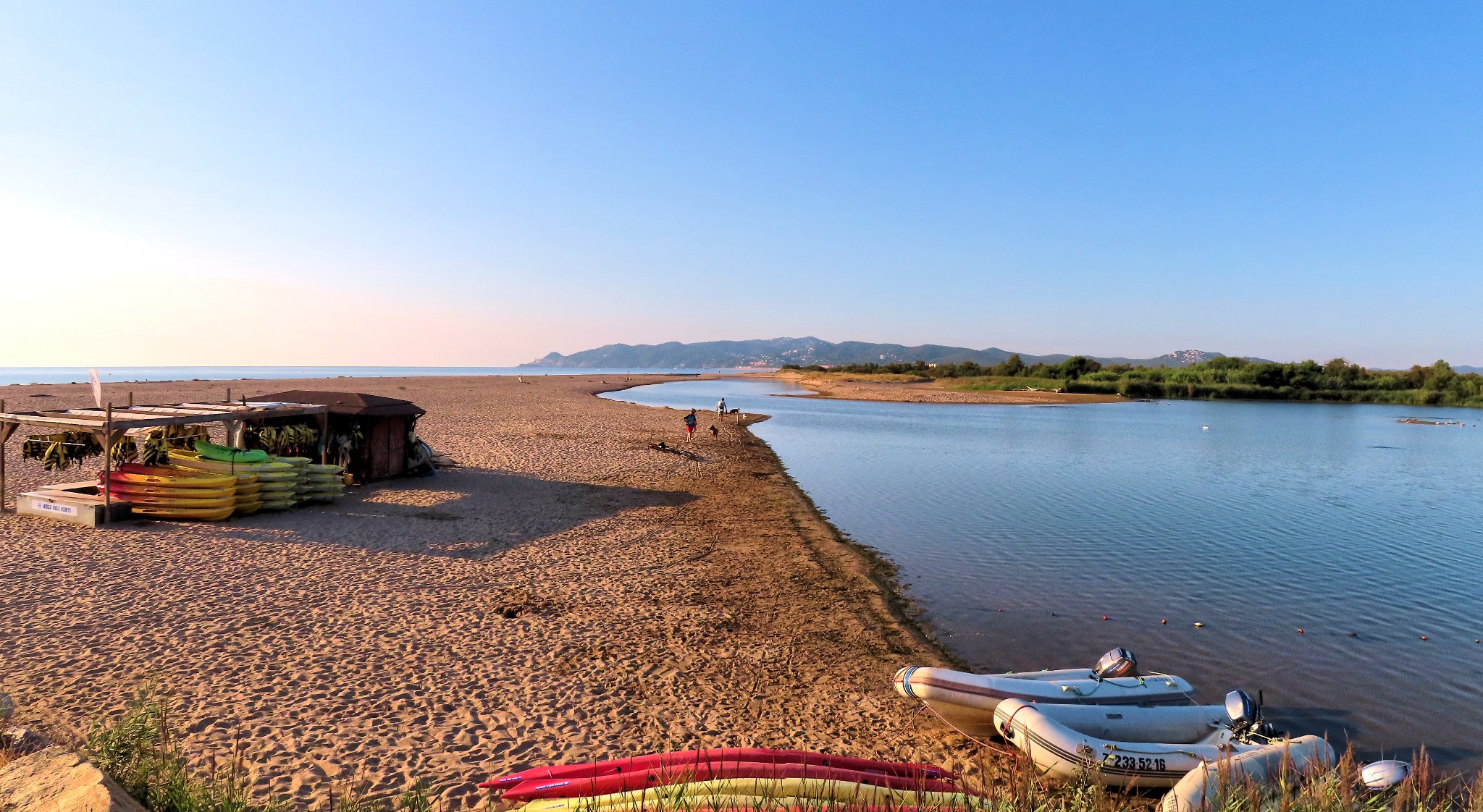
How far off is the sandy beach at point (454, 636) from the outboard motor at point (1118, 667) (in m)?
1.85

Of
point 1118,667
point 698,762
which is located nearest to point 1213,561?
point 1118,667

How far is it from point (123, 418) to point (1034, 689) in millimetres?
15361

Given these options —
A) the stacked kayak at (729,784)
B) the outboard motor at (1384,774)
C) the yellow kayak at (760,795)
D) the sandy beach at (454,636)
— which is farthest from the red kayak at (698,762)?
the outboard motor at (1384,774)

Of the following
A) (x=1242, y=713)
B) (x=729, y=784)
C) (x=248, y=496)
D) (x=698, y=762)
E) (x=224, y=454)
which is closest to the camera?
(x=729, y=784)

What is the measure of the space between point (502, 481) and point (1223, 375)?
9332 cm

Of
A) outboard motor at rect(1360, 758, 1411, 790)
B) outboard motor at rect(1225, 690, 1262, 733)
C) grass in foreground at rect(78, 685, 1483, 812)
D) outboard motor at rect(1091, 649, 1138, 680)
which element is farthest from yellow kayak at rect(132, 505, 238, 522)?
outboard motor at rect(1360, 758, 1411, 790)

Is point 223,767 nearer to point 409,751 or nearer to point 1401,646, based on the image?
point 409,751

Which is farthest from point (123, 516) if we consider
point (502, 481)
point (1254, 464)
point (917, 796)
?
point (1254, 464)

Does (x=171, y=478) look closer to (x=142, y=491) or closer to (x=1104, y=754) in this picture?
(x=142, y=491)

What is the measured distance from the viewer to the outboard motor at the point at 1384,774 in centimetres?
524

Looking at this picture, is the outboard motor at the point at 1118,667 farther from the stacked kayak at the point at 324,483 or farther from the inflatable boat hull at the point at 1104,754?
the stacked kayak at the point at 324,483

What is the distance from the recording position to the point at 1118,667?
7.52 metres

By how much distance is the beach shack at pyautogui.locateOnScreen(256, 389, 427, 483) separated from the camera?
16844mm

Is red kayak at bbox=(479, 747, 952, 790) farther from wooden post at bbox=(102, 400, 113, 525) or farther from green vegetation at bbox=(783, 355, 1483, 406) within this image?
green vegetation at bbox=(783, 355, 1483, 406)
